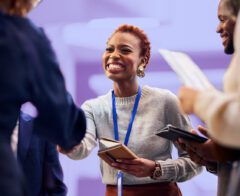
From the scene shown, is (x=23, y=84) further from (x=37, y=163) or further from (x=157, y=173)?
(x=157, y=173)

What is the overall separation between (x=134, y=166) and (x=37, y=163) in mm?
425

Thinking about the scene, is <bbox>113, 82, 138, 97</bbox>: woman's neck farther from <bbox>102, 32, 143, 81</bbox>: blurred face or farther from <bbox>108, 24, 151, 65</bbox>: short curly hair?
<bbox>108, 24, 151, 65</bbox>: short curly hair

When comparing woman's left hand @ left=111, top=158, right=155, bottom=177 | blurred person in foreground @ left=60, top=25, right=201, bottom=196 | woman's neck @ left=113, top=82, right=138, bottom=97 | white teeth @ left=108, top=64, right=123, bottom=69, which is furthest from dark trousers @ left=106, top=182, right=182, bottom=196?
white teeth @ left=108, top=64, right=123, bottom=69

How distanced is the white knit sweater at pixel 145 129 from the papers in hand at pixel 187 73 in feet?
2.91

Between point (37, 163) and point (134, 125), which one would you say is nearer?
point (37, 163)

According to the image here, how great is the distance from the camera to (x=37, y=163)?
201 cm

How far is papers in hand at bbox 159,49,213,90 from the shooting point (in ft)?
4.33

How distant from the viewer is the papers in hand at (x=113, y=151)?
194cm

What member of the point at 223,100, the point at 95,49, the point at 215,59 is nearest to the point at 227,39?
the point at 223,100

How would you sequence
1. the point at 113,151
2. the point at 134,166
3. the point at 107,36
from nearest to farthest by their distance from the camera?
the point at 113,151 → the point at 134,166 → the point at 107,36

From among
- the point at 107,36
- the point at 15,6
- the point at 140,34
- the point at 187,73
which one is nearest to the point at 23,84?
the point at 15,6

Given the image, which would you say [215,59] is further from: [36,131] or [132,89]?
[36,131]

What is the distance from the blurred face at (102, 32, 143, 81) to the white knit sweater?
4.8 inches

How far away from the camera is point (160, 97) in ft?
7.90
